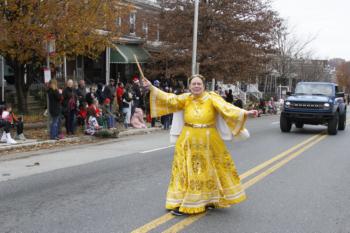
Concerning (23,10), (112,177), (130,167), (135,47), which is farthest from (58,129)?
(135,47)

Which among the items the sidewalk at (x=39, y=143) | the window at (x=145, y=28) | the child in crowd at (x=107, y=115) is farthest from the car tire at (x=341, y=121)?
the window at (x=145, y=28)

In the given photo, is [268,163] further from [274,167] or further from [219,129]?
[219,129]

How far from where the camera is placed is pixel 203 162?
20.4ft

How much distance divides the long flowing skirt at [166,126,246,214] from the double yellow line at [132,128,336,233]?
207 mm

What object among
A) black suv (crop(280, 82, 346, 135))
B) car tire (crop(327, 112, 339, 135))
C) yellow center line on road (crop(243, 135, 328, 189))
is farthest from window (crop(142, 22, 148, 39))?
yellow center line on road (crop(243, 135, 328, 189))

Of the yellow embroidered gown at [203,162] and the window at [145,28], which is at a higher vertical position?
the window at [145,28]

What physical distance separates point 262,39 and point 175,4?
5.83m

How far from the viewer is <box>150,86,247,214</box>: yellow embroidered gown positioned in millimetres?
6148

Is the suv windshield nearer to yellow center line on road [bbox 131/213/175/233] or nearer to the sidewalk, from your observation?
the sidewalk

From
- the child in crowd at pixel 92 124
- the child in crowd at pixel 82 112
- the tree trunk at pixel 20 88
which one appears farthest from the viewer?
the tree trunk at pixel 20 88

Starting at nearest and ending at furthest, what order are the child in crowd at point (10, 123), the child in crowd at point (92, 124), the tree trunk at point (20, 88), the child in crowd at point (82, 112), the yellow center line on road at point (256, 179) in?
the yellow center line on road at point (256, 179) → the child in crowd at point (10, 123) → the child in crowd at point (92, 124) → the child in crowd at point (82, 112) → the tree trunk at point (20, 88)

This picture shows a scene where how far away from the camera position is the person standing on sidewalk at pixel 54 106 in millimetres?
14328

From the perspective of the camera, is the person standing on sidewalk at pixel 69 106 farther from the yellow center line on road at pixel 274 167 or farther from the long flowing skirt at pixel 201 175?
the long flowing skirt at pixel 201 175

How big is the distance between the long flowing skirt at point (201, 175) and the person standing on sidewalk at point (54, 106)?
28.6 feet
